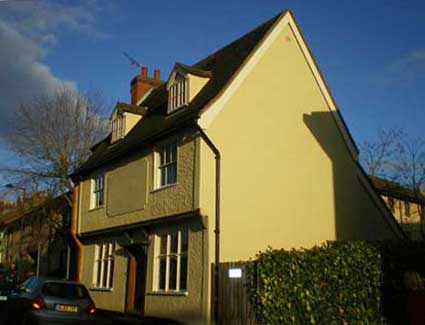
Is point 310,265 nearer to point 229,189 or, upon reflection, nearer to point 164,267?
point 229,189

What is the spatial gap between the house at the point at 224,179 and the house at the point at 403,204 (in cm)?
806

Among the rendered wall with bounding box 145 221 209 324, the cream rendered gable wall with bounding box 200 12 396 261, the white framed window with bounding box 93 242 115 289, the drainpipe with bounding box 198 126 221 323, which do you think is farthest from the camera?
the white framed window with bounding box 93 242 115 289

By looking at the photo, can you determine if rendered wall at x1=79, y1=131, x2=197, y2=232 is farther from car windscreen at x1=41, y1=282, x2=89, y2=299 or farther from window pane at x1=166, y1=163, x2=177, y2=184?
car windscreen at x1=41, y1=282, x2=89, y2=299

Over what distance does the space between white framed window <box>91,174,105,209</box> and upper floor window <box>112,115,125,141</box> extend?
187 centimetres

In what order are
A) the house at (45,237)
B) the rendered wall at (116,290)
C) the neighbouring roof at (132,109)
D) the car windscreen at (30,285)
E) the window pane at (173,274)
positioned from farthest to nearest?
the house at (45,237) < the neighbouring roof at (132,109) < the rendered wall at (116,290) < the window pane at (173,274) < the car windscreen at (30,285)

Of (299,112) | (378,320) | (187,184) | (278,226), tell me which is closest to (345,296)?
(378,320)

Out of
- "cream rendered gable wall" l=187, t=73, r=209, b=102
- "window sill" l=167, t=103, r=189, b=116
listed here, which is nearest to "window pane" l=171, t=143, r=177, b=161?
"window sill" l=167, t=103, r=189, b=116

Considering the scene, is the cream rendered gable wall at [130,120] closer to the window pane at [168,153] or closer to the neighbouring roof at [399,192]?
the window pane at [168,153]

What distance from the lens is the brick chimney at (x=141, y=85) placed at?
1129 inches

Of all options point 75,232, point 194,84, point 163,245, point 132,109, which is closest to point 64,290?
point 163,245

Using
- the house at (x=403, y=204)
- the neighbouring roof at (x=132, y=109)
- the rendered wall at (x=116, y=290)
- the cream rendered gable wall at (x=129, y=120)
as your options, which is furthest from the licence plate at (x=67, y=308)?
the house at (x=403, y=204)

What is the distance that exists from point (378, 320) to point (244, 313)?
387cm

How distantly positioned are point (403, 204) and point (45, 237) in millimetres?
23664

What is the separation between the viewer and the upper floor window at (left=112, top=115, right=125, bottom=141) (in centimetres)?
2394
